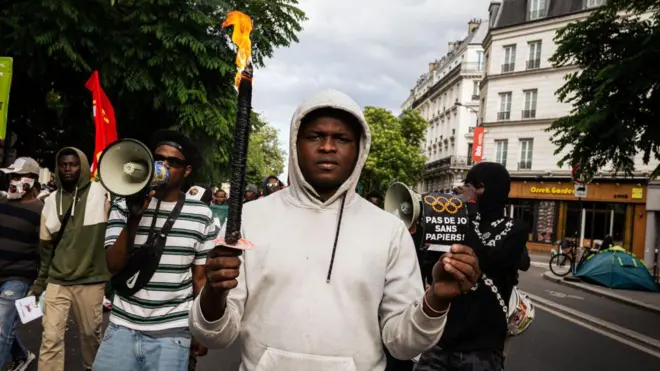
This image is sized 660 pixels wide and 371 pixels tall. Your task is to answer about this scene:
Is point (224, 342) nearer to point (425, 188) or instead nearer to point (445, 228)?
point (445, 228)

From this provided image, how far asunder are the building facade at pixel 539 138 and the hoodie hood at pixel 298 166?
103 feet

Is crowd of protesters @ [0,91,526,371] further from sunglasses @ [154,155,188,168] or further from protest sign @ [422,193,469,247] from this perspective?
protest sign @ [422,193,469,247]

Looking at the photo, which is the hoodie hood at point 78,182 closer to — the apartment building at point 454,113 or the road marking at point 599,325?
the road marking at point 599,325

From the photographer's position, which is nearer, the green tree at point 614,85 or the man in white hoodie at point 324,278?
the man in white hoodie at point 324,278

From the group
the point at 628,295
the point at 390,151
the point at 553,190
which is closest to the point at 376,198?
the point at 628,295

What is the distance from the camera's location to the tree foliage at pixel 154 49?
8.67 metres

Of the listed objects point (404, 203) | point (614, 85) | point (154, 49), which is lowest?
point (404, 203)

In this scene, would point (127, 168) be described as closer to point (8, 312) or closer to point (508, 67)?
point (8, 312)

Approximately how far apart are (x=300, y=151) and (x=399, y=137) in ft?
157

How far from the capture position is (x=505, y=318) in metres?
3.45

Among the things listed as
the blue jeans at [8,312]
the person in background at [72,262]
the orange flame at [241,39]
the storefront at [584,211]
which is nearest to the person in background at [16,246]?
the blue jeans at [8,312]

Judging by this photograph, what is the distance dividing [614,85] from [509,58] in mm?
29357

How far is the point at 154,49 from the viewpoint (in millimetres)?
9664

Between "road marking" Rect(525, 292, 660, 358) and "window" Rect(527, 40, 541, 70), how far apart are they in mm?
26355
